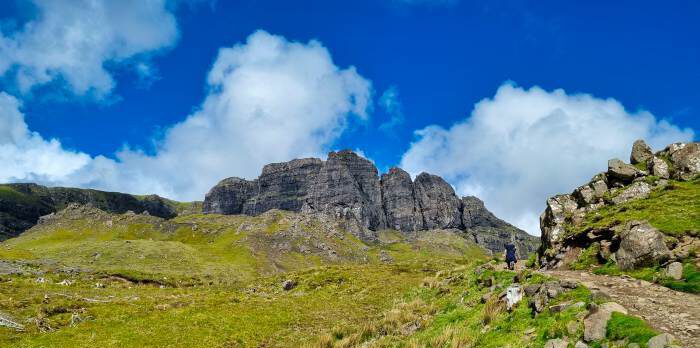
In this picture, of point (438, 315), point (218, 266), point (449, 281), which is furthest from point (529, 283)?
point (218, 266)

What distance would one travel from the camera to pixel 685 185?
38.5m

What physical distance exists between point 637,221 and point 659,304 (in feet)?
36.0

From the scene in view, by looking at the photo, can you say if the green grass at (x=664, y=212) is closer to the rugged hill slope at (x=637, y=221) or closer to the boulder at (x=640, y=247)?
the rugged hill slope at (x=637, y=221)

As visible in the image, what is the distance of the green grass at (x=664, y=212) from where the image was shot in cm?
2864

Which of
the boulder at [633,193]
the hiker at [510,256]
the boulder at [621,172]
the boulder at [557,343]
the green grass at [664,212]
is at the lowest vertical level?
the boulder at [557,343]

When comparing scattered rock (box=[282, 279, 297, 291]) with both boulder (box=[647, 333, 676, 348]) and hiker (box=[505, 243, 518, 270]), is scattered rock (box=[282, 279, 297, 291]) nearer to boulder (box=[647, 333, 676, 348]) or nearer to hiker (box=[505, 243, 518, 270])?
hiker (box=[505, 243, 518, 270])

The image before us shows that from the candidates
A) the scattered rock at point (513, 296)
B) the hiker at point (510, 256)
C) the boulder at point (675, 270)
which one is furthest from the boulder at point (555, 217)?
the scattered rock at point (513, 296)

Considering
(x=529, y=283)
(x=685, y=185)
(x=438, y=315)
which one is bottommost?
(x=438, y=315)

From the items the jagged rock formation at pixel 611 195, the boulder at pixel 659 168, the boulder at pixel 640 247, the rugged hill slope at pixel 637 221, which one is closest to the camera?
the rugged hill slope at pixel 637 221

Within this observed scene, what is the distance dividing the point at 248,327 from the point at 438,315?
17.1m

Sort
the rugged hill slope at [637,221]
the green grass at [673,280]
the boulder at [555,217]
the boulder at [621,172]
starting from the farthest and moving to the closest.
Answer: the boulder at [621,172]
the boulder at [555,217]
the rugged hill slope at [637,221]
the green grass at [673,280]

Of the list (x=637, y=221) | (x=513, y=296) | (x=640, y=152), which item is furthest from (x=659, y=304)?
(x=640, y=152)

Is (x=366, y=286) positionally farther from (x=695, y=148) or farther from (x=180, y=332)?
(x=695, y=148)

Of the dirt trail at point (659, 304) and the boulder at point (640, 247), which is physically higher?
the boulder at point (640, 247)
